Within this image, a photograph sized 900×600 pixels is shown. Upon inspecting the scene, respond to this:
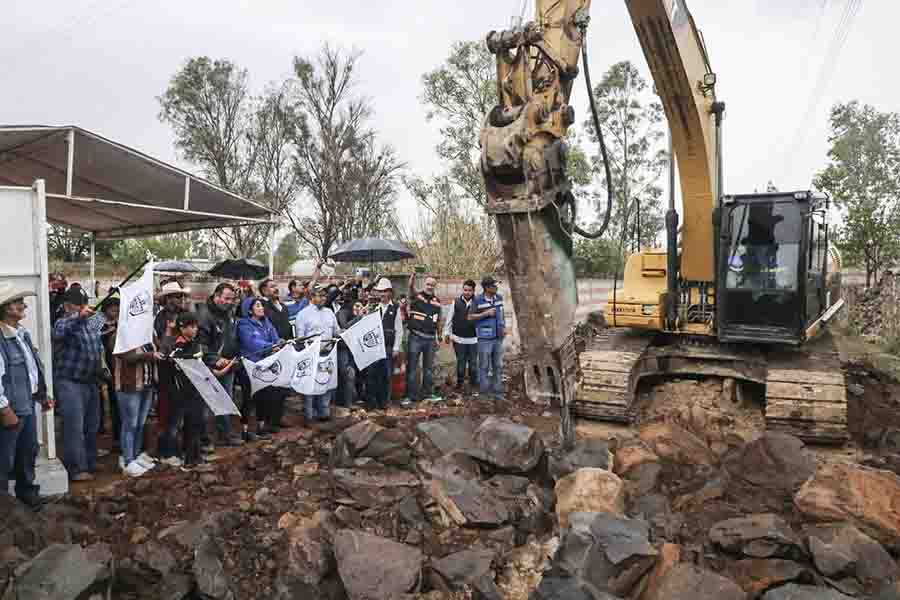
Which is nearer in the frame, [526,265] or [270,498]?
[526,265]

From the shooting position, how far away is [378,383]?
8.18m

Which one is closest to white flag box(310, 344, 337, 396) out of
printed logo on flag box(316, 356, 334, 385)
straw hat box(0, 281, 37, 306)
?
printed logo on flag box(316, 356, 334, 385)

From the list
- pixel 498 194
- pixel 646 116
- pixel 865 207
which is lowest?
pixel 498 194

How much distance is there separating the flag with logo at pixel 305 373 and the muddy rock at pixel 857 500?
482cm

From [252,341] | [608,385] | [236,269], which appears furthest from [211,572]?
[236,269]

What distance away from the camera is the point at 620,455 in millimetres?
5129

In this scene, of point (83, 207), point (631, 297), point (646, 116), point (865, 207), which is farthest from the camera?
point (646, 116)

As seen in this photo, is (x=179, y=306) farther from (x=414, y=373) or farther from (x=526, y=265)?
(x=526, y=265)

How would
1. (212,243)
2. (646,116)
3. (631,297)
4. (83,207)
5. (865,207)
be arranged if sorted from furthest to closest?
(212,243) → (646,116) → (865,207) → (83,207) → (631,297)

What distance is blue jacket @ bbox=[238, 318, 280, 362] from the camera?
22.0 feet

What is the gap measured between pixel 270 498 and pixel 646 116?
1031 inches

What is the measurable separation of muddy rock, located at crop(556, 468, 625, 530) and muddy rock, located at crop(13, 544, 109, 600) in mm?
2748

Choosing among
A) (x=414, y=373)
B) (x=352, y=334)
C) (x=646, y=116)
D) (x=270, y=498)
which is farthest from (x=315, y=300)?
(x=646, y=116)

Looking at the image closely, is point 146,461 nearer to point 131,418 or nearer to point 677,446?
point 131,418
